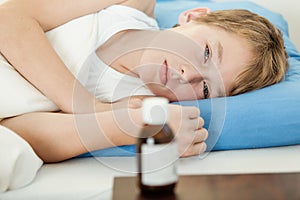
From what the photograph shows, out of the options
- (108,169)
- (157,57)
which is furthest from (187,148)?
(157,57)

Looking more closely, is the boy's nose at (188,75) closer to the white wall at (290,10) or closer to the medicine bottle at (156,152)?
the medicine bottle at (156,152)

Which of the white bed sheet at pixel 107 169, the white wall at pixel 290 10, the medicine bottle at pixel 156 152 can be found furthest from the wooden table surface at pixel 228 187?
the white wall at pixel 290 10

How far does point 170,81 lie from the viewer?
118cm

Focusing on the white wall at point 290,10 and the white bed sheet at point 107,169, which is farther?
the white wall at point 290,10

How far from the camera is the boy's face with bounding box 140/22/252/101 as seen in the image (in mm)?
1173

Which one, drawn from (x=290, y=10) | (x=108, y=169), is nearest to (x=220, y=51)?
(x=108, y=169)

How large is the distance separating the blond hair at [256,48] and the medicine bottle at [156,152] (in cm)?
53

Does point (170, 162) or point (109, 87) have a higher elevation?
point (170, 162)

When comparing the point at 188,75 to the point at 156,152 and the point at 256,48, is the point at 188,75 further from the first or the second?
the point at 156,152

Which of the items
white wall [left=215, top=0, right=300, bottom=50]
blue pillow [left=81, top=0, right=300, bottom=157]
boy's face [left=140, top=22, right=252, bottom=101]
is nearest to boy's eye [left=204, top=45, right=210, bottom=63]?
boy's face [left=140, top=22, right=252, bottom=101]

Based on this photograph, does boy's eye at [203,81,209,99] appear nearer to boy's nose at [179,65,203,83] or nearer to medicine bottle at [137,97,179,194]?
boy's nose at [179,65,203,83]

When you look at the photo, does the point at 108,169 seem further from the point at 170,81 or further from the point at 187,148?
the point at 170,81

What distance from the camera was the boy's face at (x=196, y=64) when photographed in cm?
117

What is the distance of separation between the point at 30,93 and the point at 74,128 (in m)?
0.15
